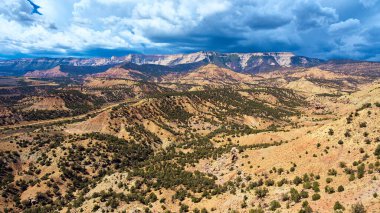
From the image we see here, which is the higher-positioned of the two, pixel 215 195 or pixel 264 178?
pixel 264 178

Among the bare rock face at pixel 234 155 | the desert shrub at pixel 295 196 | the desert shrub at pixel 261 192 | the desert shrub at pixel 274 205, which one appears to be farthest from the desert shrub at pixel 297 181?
the bare rock face at pixel 234 155

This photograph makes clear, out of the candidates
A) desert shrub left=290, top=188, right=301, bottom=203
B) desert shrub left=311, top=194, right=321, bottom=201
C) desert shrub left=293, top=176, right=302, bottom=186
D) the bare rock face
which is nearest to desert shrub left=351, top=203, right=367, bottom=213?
desert shrub left=311, top=194, right=321, bottom=201

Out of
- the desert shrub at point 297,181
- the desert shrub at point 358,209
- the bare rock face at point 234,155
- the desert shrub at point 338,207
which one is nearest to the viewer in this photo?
the desert shrub at point 358,209

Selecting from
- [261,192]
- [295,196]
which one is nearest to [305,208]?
[295,196]

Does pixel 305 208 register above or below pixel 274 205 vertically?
above

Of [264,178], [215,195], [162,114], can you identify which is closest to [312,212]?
[264,178]

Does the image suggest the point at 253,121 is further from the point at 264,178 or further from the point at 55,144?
the point at 264,178

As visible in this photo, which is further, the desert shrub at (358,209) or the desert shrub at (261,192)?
the desert shrub at (261,192)

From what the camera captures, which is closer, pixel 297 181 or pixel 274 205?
pixel 274 205

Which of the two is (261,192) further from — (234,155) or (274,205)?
(234,155)

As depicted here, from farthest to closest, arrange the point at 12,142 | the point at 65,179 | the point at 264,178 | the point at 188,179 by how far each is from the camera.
A: the point at 12,142 → the point at 65,179 → the point at 188,179 → the point at 264,178

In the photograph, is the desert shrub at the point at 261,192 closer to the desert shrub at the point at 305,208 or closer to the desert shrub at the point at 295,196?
the desert shrub at the point at 295,196
